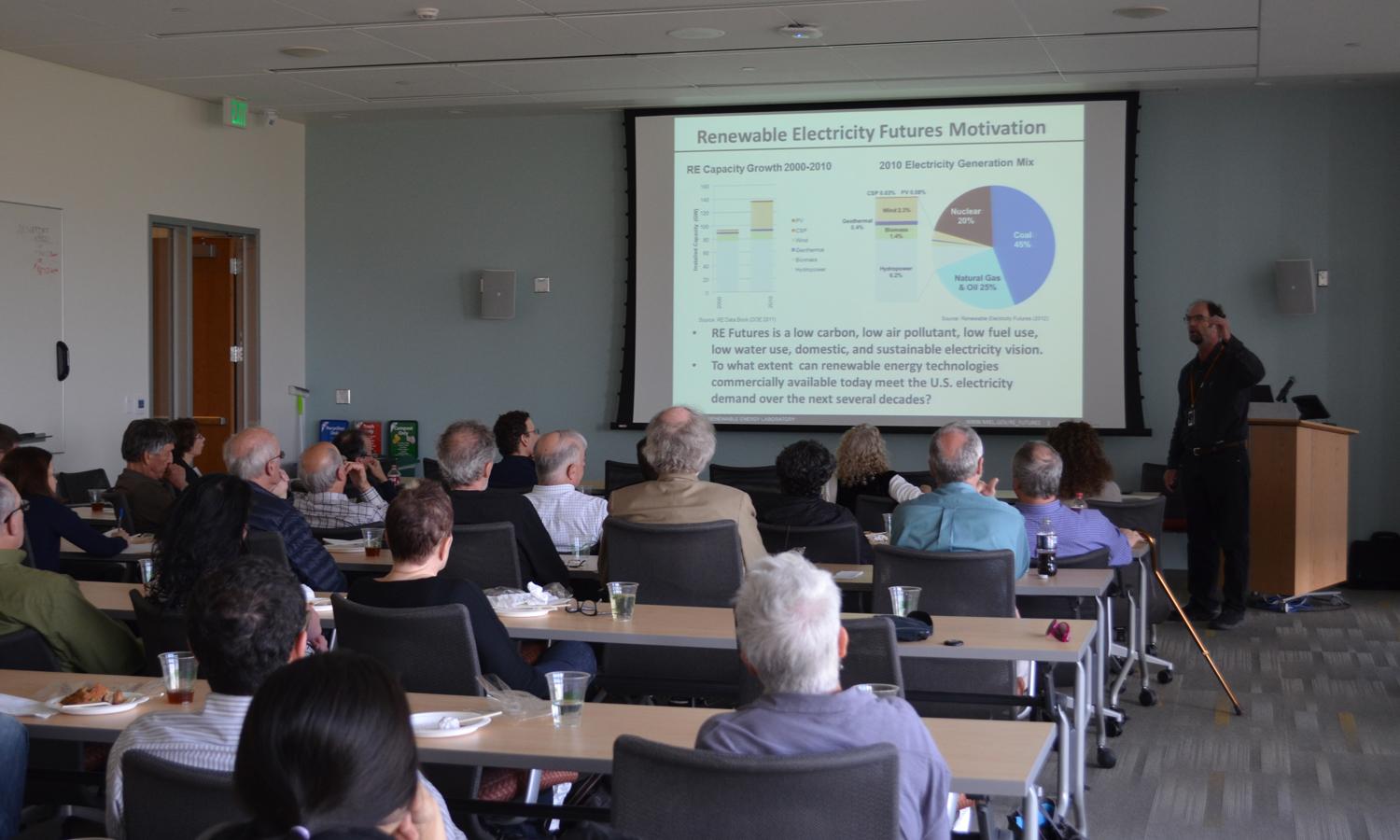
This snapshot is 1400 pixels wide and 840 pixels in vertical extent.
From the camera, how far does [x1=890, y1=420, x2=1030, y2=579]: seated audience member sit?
14.6 ft

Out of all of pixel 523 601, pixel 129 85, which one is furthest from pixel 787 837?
pixel 129 85

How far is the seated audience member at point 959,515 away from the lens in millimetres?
4441

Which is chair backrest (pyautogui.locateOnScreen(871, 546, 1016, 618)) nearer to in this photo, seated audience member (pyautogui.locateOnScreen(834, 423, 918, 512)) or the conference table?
the conference table

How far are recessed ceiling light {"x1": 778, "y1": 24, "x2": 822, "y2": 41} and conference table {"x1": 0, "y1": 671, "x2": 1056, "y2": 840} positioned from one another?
5.52m

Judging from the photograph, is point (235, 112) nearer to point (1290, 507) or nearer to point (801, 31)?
point (801, 31)

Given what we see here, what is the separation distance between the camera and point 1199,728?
545cm

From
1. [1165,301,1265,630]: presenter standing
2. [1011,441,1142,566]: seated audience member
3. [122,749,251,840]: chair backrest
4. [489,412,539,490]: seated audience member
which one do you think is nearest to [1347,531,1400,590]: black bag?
[1165,301,1265,630]: presenter standing

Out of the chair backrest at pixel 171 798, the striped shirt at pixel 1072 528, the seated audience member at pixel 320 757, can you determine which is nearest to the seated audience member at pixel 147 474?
the striped shirt at pixel 1072 528

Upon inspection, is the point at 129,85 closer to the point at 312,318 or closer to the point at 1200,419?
the point at 312,318

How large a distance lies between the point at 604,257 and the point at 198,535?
23.0 feet

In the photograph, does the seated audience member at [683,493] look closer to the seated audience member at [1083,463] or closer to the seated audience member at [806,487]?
the seated audience member at [806,487]

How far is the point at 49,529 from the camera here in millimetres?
5234

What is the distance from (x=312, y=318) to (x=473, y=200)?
1.69 metres

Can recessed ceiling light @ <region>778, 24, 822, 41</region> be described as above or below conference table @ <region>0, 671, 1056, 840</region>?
above
